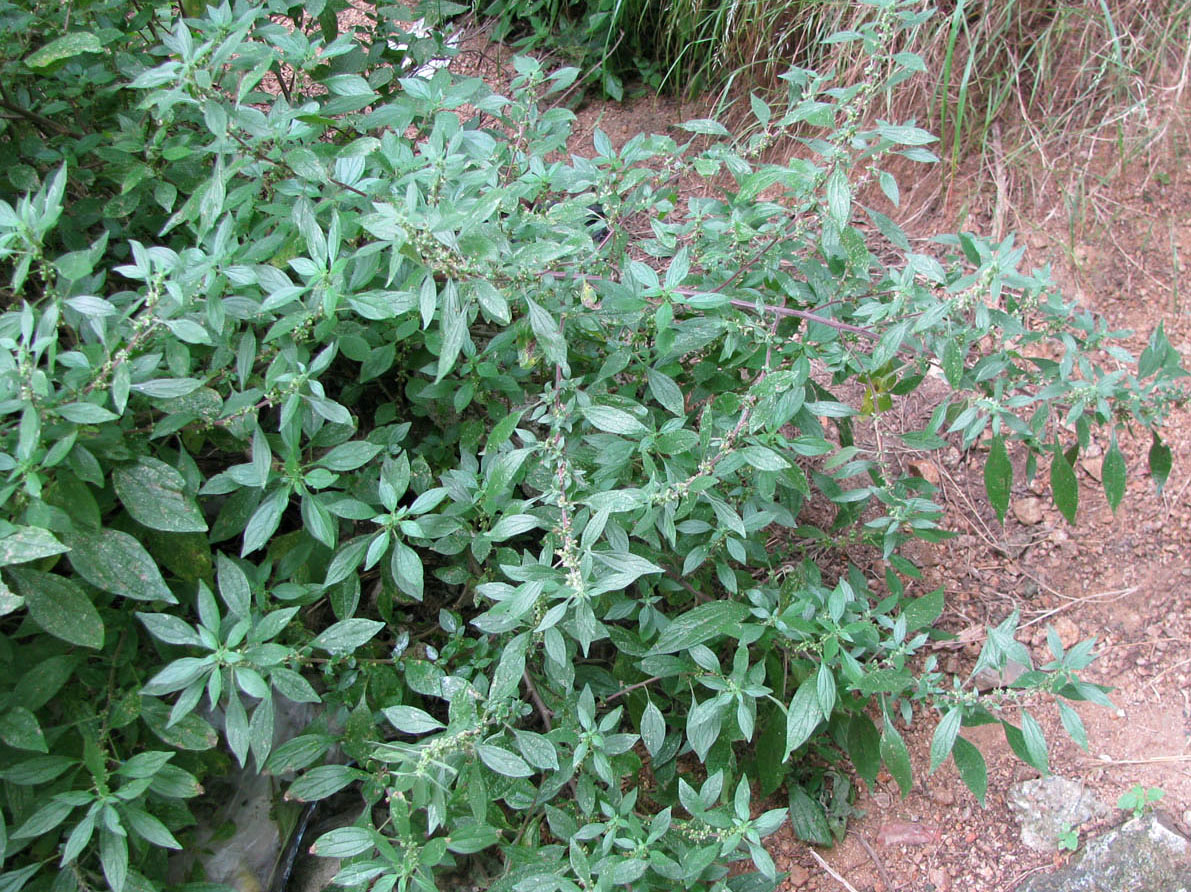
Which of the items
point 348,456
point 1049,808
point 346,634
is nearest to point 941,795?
Answer: point 1049,808

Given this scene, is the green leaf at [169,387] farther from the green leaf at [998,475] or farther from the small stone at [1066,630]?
the small stone at [1066,630]

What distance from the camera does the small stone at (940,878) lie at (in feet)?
6.84

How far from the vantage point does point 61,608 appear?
1.53 metres

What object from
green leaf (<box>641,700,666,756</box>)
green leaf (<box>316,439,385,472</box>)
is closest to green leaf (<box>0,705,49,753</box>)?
green leaf (<box>316,439,385,472</box>)

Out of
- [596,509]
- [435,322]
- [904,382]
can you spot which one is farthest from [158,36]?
[904,382]

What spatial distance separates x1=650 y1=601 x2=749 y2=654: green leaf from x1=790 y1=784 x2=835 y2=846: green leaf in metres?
0.57

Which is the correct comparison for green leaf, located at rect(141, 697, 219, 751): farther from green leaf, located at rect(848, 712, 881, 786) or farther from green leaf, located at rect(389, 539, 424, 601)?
green leaf, located at rect(848, 712, 881, 786)

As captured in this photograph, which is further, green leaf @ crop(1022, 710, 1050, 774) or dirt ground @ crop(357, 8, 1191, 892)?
dirt ground @ crop(357, 8, 1191, 892)

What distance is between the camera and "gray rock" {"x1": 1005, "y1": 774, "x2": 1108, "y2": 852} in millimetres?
2104

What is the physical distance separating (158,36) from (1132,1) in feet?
9.76

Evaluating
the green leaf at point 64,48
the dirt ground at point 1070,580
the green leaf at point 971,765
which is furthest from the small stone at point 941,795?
the green leaf at point 64,48

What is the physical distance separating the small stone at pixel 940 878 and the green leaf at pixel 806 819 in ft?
Result: 0.80

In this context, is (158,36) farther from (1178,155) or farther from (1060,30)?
(1178,155)

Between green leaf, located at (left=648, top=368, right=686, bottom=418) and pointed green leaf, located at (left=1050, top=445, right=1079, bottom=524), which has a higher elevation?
green leaf, located at (left=648, top=368, right=686, bottom=418)
